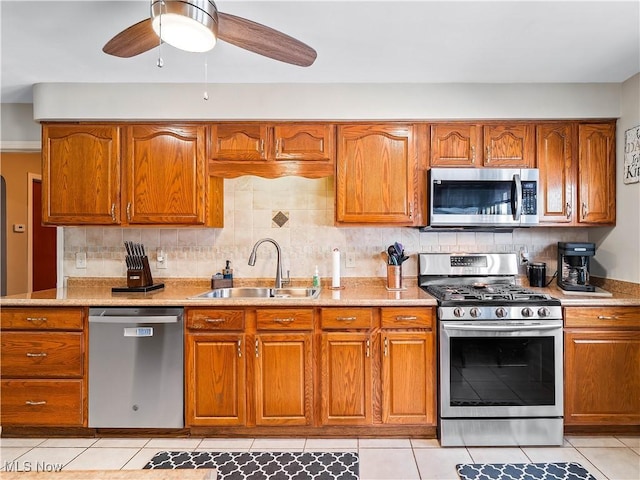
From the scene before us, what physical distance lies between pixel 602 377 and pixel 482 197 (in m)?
1.40

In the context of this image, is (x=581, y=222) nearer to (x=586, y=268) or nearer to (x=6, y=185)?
(x=586, y=268)

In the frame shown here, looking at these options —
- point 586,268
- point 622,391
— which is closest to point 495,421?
point 622,391

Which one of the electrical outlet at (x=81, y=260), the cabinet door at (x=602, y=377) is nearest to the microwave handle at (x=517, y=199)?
the cabinet door at (x=602, y=377)

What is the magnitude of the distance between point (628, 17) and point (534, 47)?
17.3 inches

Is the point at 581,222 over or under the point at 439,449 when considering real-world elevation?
over

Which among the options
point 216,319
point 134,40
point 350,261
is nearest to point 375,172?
point 350,261

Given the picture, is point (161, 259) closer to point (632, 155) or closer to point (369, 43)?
point (369, 43)

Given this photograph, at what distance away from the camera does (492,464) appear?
2.29 metres

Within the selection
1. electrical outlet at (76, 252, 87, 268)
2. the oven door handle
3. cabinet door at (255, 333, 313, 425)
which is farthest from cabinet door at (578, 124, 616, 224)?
electrical outlet at (76, 252, 87, 268)

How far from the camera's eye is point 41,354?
2.56 meters

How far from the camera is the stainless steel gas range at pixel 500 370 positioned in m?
2.48

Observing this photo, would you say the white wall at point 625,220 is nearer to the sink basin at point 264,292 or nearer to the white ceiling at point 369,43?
the white ceiling at point 369,43

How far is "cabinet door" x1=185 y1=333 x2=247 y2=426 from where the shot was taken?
2.55 metres

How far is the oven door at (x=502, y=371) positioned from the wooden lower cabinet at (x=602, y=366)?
0.44 ft
